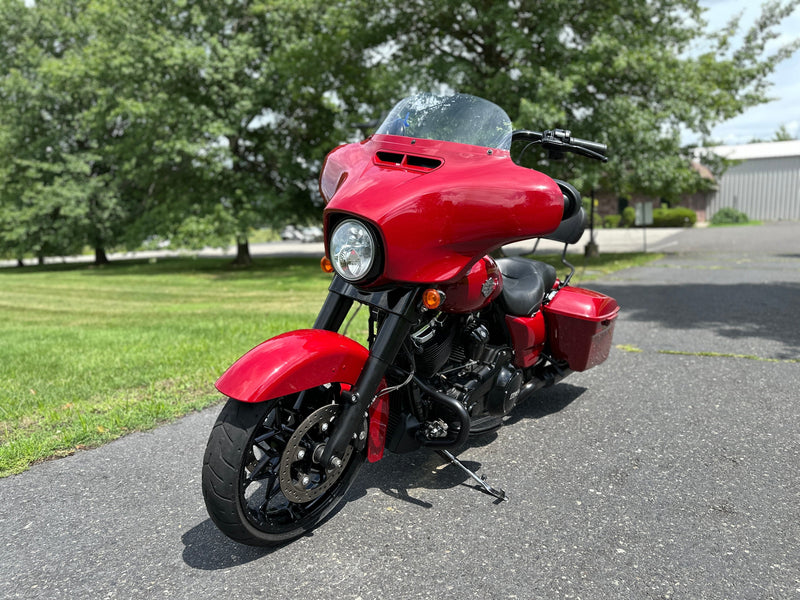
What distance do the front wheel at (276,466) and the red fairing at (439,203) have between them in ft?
2.38

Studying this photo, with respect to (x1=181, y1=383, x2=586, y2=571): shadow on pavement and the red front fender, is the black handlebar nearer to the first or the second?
the red front fender

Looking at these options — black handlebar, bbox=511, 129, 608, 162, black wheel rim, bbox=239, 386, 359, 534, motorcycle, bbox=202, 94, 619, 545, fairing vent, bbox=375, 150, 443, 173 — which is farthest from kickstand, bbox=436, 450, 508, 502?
black handlebar, bbox=511, 129, 608, 162

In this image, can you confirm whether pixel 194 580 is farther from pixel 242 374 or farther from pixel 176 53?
pixel 176 53

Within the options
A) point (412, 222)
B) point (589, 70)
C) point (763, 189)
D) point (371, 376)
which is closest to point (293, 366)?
point (371, 376)

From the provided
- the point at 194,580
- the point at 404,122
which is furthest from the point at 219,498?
the point at 404,122

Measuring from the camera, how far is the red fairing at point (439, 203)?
2.54m

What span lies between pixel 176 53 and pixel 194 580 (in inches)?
699

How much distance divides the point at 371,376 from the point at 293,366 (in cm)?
38

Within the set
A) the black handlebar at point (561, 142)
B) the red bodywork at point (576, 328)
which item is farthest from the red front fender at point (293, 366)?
the red bodywork at point (576, 328)

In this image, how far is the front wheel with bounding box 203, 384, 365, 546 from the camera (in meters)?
2.46

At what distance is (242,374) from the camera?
254 centimetres

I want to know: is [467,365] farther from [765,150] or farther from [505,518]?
[765,150]

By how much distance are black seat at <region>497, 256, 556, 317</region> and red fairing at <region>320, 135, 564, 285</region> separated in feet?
2.95

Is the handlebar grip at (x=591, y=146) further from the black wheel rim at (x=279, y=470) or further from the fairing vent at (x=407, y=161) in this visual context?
the black wheel rim at (x=279, y=470)
